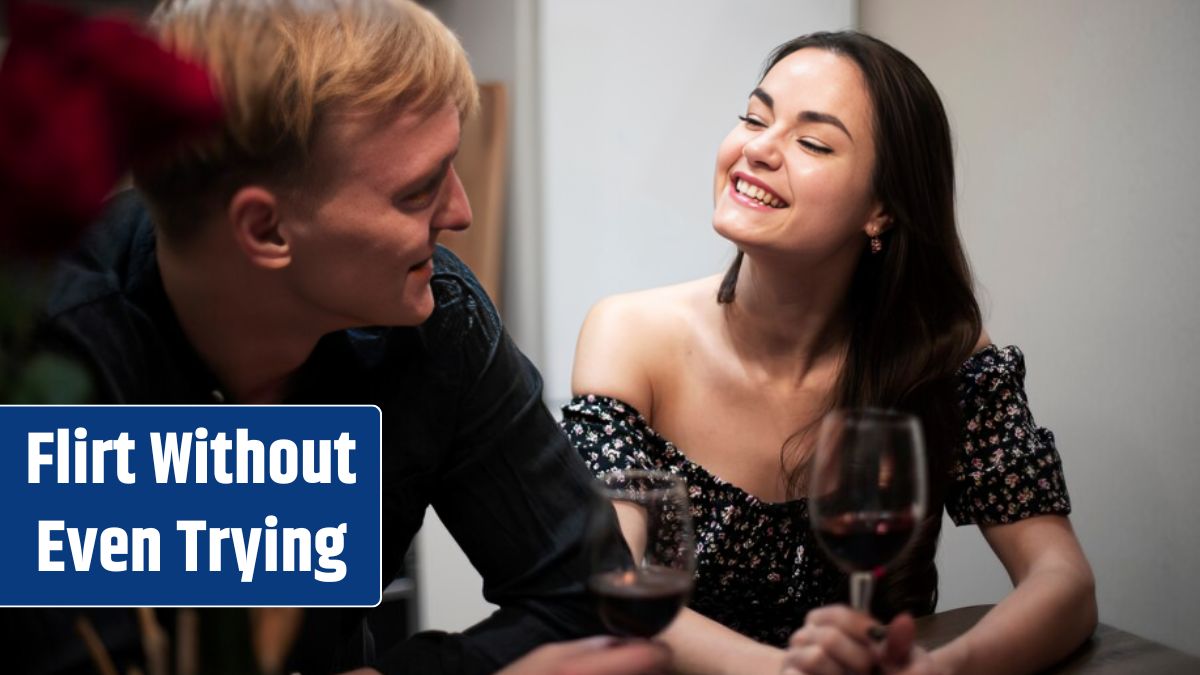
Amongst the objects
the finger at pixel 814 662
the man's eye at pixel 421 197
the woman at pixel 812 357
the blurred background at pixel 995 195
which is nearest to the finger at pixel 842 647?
the finger at pixel 814 662

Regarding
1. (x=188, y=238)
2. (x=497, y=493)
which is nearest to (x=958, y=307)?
(x=497, y=493)

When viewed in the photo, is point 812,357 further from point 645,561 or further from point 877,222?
point 645,561

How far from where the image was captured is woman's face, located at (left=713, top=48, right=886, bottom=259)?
1.52m

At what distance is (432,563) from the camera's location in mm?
2436

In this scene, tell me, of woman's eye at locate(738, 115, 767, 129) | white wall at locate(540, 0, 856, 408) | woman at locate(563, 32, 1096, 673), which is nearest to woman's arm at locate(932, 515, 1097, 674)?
woman at locate(563, 32, 1096, 673)

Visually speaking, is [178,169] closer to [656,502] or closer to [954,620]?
[656,502]

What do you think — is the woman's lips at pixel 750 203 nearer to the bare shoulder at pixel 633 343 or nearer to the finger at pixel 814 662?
the bare shoulder at pixel 633 343

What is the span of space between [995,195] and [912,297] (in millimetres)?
868

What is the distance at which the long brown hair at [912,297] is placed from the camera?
1527mm

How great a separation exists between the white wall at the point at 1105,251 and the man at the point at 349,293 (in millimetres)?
1294

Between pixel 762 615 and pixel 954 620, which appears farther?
pixel 762 615

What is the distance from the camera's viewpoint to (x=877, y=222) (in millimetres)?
1620

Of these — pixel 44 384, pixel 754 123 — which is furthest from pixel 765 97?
pixel 44 384

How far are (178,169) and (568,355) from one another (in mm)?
1618
